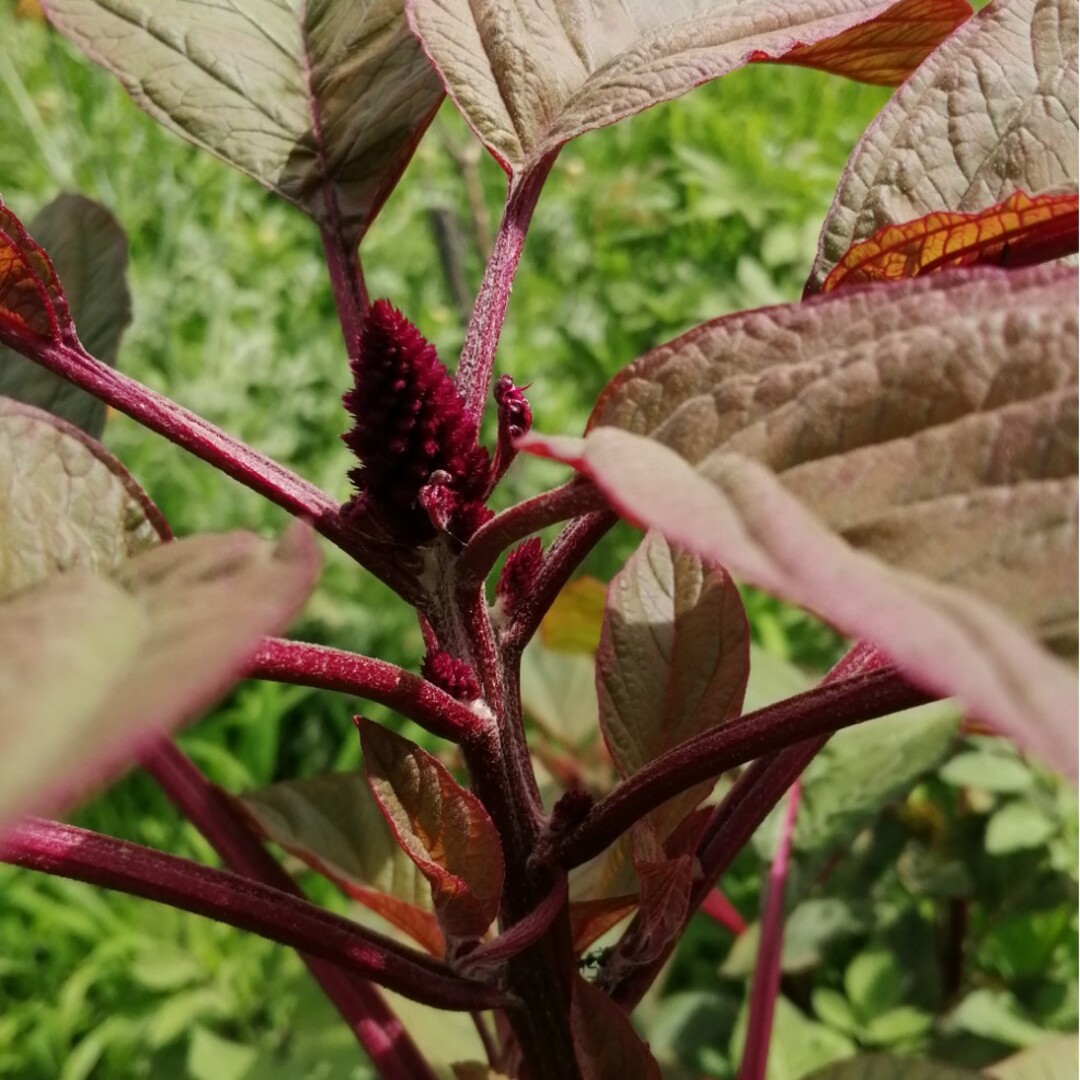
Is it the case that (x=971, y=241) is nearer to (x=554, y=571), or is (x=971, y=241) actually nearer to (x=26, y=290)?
(x=554, y=571)

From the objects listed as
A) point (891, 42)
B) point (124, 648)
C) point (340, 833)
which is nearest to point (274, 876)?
point (340, 833)

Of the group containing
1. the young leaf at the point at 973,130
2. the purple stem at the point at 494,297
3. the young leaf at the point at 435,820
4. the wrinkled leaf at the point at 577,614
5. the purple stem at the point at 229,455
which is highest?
the young leaf at the point at 973,130

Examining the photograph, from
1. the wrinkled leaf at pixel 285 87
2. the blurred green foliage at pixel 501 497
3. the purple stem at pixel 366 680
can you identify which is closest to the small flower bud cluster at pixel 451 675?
the purple stem at pixel 366 680

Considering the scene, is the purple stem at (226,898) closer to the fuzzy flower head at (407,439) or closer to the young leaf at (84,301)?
the fuzzy flower head at (407,439)

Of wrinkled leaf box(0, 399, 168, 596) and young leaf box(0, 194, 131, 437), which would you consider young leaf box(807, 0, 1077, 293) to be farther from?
young leaf box(0, 194, 131, 437)

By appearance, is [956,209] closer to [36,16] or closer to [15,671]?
[15,671]
